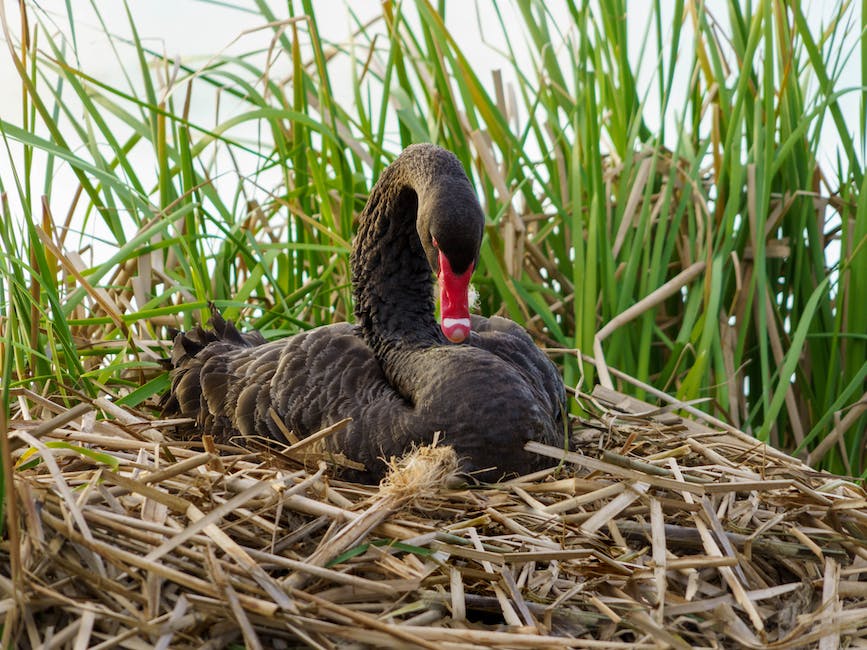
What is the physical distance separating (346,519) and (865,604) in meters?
1.23

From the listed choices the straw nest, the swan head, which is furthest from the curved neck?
the straw nest

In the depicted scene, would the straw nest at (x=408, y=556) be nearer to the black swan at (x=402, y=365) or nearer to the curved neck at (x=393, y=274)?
the black swan at (x=402, y=365)

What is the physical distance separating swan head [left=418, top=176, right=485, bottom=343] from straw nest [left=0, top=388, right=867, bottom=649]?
0.41m

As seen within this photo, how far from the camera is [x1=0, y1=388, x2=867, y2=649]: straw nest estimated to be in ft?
6.48

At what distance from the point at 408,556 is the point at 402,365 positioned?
999 millimetres

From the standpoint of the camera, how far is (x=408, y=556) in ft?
7.27

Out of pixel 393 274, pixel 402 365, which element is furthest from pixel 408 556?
pixel 393 274

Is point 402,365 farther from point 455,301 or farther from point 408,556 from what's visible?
point 408,556

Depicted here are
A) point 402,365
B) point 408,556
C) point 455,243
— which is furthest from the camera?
point 402,365

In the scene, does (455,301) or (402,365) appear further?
(402,365)

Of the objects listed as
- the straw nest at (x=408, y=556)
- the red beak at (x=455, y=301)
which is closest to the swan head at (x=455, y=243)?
the red beak at (x=455, y=301)

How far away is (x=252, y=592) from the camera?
2010mm

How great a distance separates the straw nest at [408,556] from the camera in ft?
6.48

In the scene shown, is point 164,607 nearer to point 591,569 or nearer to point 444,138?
point 591,569
